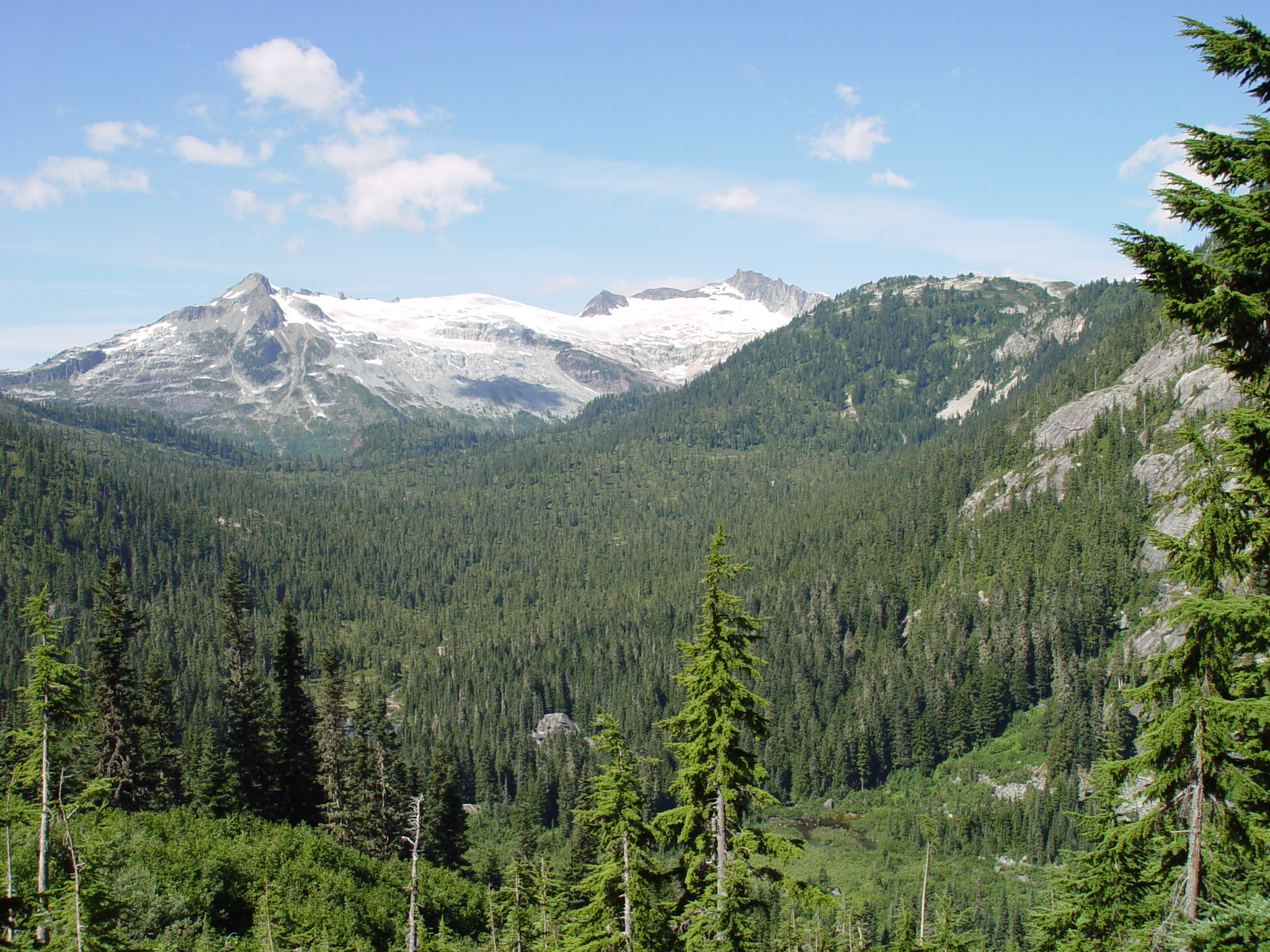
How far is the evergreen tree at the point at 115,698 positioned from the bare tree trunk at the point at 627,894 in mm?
37315

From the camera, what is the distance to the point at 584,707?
557 feet

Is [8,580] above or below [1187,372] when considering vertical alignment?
below

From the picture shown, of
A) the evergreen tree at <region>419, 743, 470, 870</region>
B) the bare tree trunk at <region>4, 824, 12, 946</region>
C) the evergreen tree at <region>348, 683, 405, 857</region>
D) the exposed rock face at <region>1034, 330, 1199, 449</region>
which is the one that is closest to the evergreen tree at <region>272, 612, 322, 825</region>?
the evergreen tree at <region>348, 683, 405, 857</region>

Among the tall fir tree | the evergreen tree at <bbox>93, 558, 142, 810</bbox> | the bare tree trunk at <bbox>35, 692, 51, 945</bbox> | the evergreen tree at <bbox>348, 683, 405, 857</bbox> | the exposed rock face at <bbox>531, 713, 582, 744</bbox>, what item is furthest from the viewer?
the exposed rock face at <bbox>531, 713, 582, 744</bbox>

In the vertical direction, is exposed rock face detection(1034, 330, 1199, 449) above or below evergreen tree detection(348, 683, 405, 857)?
above

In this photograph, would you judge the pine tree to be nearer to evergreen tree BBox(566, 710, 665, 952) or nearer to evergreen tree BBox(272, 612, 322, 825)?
evergreen tree BBox(566, 710, 665, 952)

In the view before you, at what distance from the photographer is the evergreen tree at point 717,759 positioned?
76.0 ft

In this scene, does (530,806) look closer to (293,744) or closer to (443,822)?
(443,822)

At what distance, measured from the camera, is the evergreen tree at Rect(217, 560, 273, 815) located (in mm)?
55469

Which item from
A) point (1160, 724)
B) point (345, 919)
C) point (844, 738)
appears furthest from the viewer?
point (844, 738)

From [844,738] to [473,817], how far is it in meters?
60.8

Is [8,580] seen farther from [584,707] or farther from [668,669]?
[668,669]

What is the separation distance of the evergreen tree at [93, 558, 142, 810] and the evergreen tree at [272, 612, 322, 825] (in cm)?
825

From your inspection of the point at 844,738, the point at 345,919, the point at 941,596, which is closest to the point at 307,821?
the point at 345,919
